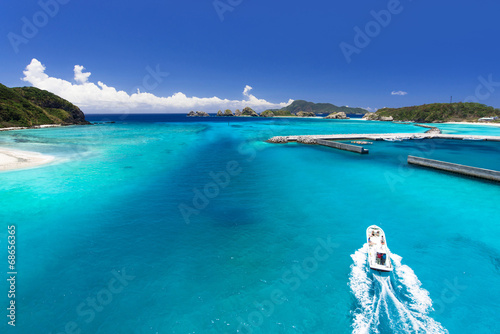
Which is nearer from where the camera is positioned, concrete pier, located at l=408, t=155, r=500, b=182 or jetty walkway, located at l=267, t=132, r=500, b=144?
concrete pier, located at l=408, t=155, r=500, b=182

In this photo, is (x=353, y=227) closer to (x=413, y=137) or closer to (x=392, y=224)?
(x=392, y=224)

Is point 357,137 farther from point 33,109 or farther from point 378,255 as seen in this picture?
point 33,109

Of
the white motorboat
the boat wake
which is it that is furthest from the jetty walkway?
the boat wake

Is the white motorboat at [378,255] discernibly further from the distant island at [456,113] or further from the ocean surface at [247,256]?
the distant island at [456,113]

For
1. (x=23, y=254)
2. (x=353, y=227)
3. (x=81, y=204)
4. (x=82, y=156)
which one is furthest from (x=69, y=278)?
(x=82, y=156)

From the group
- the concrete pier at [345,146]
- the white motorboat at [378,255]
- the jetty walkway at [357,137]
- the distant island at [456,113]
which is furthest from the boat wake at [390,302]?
the distant island at [456,113]

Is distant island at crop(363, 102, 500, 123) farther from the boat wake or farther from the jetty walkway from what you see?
the boat wake

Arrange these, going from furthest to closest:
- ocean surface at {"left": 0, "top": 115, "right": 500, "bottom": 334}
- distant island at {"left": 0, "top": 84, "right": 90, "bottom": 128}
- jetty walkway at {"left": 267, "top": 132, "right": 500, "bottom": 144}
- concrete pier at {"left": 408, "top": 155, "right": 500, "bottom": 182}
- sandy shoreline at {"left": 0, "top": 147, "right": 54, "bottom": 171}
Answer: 1. distant island at {"left": 0, "top": 84, "right": 90, "bottom": 128}
2. jetty walkway at {"left": 267, "top": 132, "right": 500, "bottom": 144}
3. sandy shoreline at {"left": 0, "top": 147, "right": 54, "bottom": 171}
4. concrete pier at {"left": 408, "top": 155, "right": 500, "bottom": 182}
5. ocean surface at {"left": 0, "top": 115, "right": 500, "bottom": 334}
